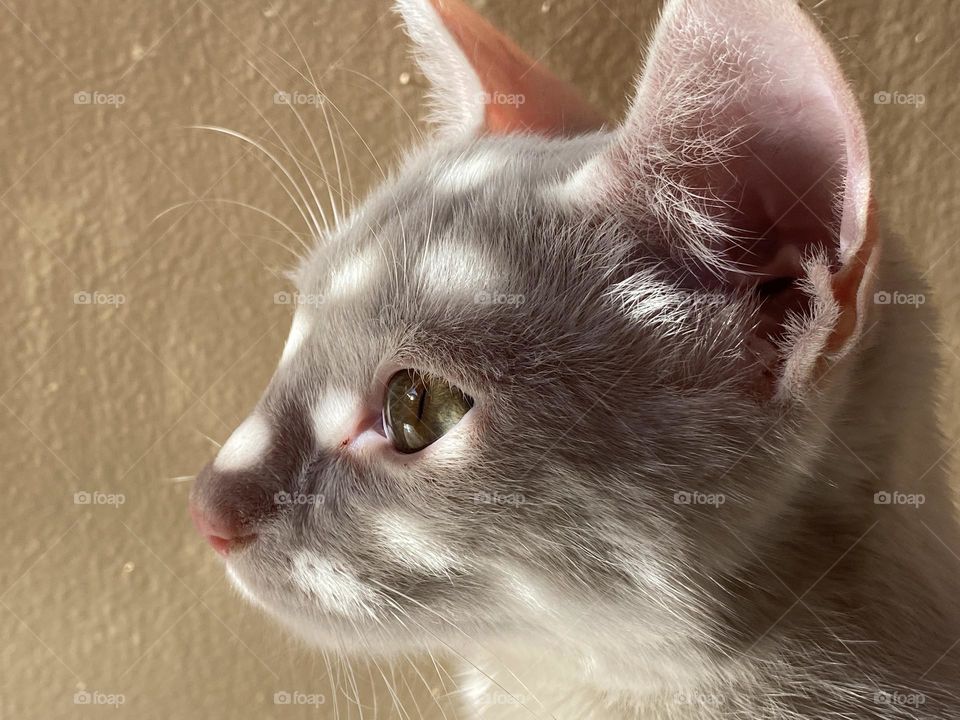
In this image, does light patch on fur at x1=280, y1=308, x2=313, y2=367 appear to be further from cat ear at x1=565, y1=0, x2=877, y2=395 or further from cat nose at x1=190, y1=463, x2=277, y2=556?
cat ear at x1=565, y1=0, x2=877, y2=395

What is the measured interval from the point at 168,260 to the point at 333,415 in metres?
0.37

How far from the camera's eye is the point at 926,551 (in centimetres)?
51

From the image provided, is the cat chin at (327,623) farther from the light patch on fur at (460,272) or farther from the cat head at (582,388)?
the light patch on fur at (460,272)

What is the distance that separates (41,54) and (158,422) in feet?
1.13

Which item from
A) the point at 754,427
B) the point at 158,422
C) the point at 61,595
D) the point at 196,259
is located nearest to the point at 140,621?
the point at 61,595

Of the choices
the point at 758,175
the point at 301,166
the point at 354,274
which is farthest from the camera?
the point at 301,166

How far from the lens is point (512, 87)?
2.05 feet

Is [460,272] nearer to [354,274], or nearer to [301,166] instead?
[354,274]

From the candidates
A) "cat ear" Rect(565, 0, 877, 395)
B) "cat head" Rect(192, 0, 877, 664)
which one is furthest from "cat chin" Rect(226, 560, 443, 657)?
"cat ear" Rect(565, 0, 877, 395)

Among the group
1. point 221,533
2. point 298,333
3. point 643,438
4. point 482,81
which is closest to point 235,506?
point 221,533

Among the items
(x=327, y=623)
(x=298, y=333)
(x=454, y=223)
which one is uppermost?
(x=454, y=223)

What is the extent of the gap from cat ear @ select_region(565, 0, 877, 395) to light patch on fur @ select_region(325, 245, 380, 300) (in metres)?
0.14

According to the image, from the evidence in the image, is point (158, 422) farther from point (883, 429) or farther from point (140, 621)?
point (883, 429)

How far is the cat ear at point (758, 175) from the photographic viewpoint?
367 millimetres
